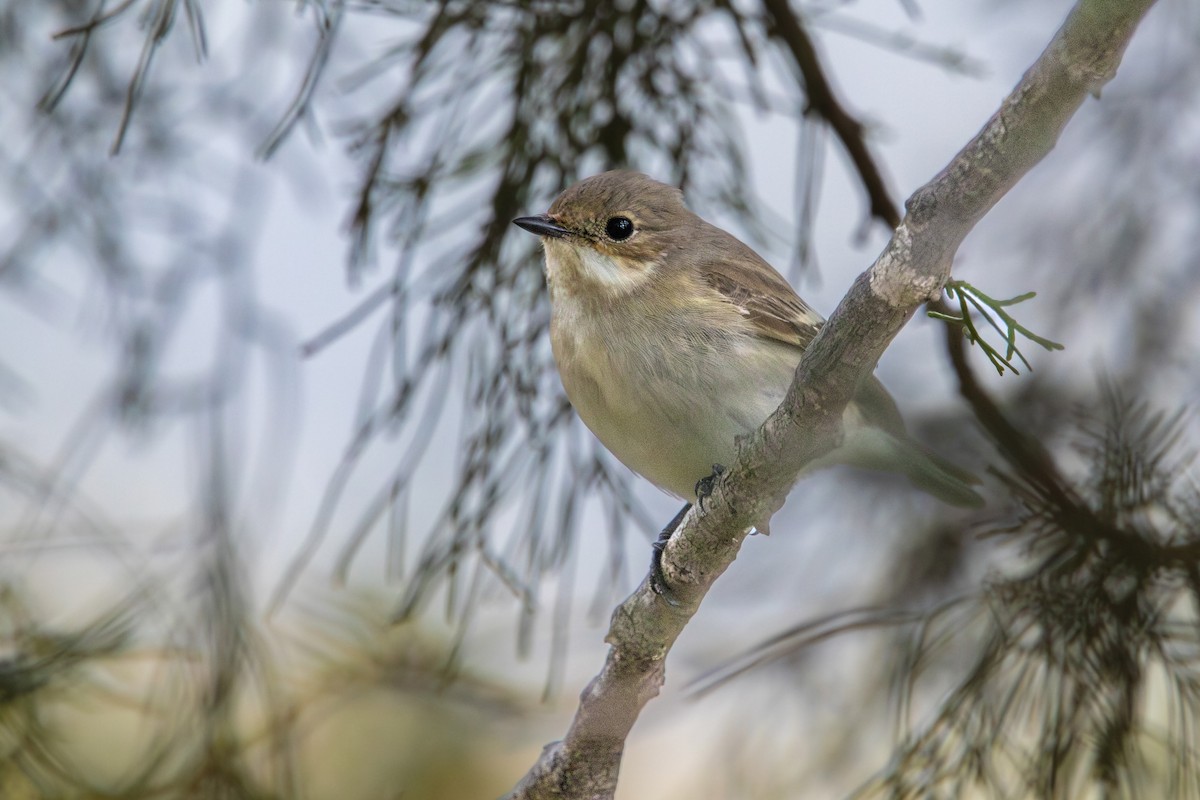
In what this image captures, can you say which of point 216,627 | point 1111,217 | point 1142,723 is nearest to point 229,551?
point 216,627

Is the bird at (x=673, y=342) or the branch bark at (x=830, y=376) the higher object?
the bird at (x=673, y=342)

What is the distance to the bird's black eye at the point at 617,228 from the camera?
3506 mm

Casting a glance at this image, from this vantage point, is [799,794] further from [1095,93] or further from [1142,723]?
[1095,93]

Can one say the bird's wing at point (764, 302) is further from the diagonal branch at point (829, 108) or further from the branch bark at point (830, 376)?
the branch bark at point (830, 376)

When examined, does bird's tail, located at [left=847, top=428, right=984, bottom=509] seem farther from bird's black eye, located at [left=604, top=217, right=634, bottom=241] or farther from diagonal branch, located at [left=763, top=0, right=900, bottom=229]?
bird's black eye, located at [left=604, top=217, right=634, bottom=241]

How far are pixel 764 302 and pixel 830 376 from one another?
1.38 m

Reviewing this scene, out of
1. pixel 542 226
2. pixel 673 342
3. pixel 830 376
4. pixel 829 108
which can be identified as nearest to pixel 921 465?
pixel 673 342

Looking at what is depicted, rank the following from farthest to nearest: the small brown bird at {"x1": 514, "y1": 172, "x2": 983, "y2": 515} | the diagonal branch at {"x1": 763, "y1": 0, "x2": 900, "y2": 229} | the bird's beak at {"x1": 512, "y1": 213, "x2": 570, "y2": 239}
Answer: the diagonal branch at {"x1": 763, "y1": 0, "x2": 900, "y2": 229}
the bird's beak at {"x1": 512, "y1": 213, "x2": 570, "y2": 239}
the small brown bird at {"x1": 514, "y1": 172, "x2": 983, "y2": 515}

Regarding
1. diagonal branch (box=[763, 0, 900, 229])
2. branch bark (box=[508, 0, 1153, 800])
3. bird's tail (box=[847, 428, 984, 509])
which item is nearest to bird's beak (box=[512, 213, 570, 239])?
diagonal branch (box=[763, 0, 900, 229])

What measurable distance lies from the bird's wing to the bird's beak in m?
0.40

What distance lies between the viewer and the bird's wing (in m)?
3.35

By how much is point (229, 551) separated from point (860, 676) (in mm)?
1755

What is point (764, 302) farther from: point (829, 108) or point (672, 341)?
point (829, 108)

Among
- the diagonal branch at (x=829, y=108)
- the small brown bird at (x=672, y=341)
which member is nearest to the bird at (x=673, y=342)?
the small brown bird at (x=672, y=341)
